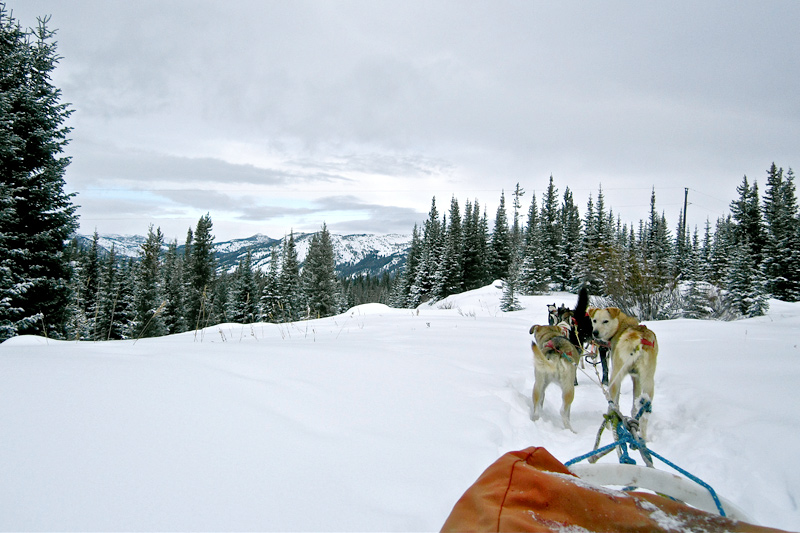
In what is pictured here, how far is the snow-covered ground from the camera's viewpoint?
1.55m

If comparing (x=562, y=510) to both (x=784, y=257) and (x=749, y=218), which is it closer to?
(x=784, y=257)

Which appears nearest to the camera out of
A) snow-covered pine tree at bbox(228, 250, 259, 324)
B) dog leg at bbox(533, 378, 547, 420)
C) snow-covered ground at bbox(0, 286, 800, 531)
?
snow-covered ground at bbox(0, 286, 800, 531)

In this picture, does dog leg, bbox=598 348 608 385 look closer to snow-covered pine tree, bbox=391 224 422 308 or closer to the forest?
the forest

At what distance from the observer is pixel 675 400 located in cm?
385

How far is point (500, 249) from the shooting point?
151 ft

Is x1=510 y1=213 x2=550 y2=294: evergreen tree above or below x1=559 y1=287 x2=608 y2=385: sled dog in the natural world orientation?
above

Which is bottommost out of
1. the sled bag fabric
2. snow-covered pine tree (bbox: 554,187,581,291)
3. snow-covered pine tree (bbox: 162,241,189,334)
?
snow-covered pine tree (bbox: 162,241,189,334)

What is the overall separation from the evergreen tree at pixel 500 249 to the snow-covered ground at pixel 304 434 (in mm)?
41527

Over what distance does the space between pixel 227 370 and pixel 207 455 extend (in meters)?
1.51

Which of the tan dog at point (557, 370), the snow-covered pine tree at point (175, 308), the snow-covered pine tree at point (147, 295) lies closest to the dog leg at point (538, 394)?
the tan dog at point (557, 370)

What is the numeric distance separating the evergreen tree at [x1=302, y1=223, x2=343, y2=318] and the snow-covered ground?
3285 centimetres

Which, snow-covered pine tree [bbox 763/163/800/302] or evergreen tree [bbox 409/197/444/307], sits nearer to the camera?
snow-covered pine tree [bbox 763/163/800/302]

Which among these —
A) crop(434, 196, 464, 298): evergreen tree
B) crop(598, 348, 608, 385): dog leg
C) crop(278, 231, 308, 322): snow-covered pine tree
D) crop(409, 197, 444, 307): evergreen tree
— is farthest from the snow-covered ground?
crop(409, 197, 444, 307): evergreen tree

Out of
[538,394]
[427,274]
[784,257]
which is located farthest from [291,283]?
[784,257]
